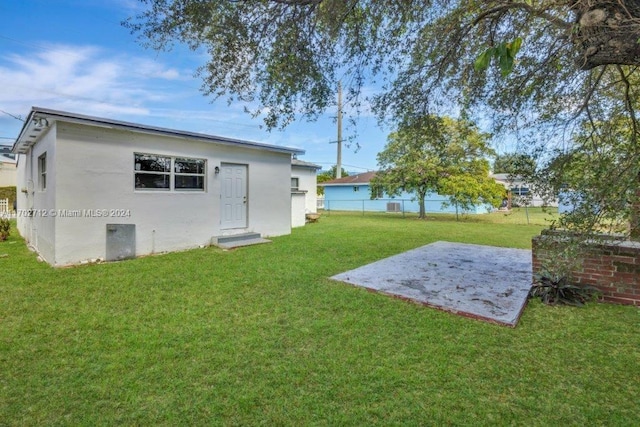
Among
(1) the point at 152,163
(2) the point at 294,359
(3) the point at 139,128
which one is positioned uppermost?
(3) the point at 139,128

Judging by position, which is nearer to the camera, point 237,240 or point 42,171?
point 42,171

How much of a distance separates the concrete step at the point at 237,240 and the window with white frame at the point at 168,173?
148 centimetres

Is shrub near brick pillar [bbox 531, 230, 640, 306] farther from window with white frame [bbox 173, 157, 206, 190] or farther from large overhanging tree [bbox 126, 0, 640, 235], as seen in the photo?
window with white frame [bbox 173, 157, 206, 190]

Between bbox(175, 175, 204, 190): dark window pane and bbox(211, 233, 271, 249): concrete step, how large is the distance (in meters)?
1.49

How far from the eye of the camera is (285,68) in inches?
186

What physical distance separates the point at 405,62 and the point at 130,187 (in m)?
6.46

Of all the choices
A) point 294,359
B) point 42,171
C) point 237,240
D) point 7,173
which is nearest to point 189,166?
point 237,240

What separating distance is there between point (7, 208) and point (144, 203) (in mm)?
12810

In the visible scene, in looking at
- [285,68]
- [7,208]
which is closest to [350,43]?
[285,68]

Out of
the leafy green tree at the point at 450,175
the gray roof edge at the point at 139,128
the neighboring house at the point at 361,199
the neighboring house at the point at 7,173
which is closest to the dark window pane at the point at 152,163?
the gray roof edge at the point at 139,128

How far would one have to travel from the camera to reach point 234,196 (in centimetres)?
932

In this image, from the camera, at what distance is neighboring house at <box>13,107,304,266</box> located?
6.35 metres

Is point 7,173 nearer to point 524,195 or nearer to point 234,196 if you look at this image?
point 234,196

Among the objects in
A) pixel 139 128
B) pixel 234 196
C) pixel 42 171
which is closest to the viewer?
pixel 139 128
